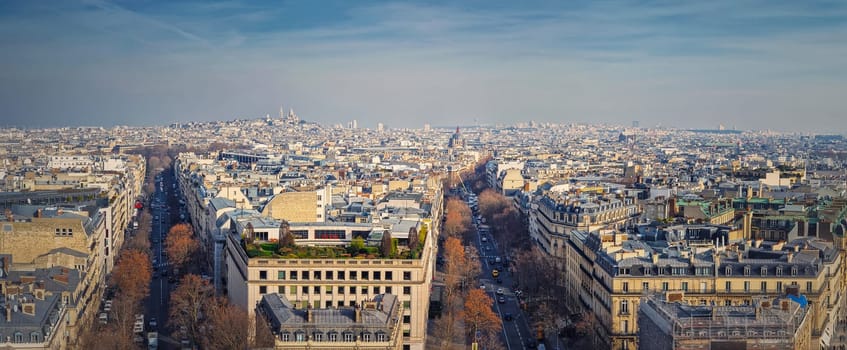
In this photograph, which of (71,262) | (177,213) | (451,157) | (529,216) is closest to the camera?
(71,262)

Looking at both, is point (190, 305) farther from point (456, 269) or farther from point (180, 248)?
point (456, 269)

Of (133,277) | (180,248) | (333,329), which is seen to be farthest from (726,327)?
(180,248)

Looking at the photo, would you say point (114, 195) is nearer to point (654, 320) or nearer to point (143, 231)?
point (143, 231)

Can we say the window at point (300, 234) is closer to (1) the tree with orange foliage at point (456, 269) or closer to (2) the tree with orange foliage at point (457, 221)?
(1) the tree with orange foliage at point (456, 269)

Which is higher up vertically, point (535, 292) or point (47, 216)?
point (47, 216)

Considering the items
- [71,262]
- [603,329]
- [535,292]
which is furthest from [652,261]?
[71,262]
